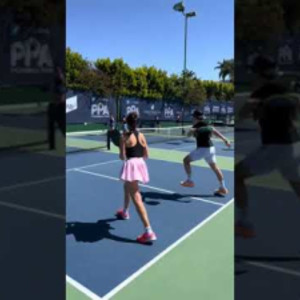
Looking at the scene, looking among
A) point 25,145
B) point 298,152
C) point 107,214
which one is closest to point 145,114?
point 25,145

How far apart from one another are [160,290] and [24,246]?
5.13ft

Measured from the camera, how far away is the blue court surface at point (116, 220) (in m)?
3.95

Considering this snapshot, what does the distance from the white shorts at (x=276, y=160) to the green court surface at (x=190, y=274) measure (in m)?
0.90

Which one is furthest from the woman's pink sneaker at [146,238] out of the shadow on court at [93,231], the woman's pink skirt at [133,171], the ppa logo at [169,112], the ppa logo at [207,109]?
the ppa logo at [207,109]

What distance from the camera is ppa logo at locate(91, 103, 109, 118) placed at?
2207 centimetres

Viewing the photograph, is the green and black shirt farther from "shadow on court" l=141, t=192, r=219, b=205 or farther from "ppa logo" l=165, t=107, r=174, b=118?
"ppa logo" l=165, t=107, r=174, b=118

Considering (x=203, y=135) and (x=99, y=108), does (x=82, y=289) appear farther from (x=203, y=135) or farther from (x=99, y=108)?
(x=99, y=108)

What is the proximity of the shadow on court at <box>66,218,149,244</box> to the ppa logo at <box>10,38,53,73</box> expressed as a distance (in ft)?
7.51

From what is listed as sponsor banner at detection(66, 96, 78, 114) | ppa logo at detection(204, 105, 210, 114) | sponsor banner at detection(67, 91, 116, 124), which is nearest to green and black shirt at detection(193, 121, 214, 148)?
sponsor banner at detection(66, 96, 78, 114)

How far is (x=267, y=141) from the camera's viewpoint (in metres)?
3.75

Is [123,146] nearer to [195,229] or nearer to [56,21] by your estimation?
[195,229]

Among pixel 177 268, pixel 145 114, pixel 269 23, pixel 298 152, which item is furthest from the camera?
pixel 145 114

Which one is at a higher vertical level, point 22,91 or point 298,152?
point 22,91

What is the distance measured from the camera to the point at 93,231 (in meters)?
5.22
